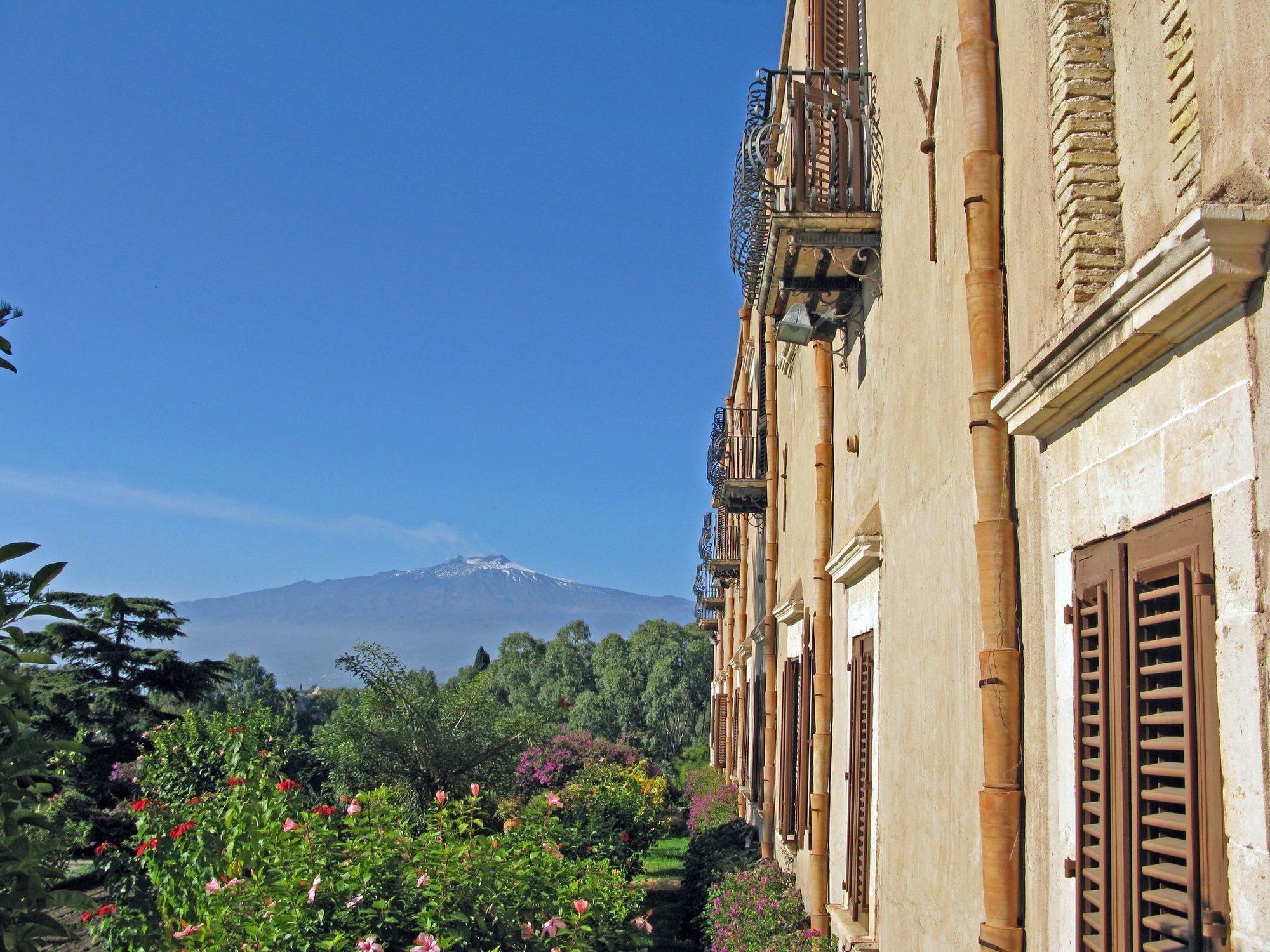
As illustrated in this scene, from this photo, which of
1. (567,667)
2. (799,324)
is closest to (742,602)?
(799,324)

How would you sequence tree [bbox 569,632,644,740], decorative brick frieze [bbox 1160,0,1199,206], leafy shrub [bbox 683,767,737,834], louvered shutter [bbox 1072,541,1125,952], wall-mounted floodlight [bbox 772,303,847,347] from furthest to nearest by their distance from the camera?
tree [bbox 569,632,644,740] → leafy shrub [bbox 683,767,737,834] → wall-mounted floodlight [bbox 772,303,847,347] → louvered shutter [bbox 1072,541,1125,952] → decorative brick frieze [bbox 1160,0,1199,206]

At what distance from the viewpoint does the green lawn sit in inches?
477

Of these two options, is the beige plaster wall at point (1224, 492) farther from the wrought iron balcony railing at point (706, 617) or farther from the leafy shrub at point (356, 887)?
the wrought iron balcony railing at point (706, 617)

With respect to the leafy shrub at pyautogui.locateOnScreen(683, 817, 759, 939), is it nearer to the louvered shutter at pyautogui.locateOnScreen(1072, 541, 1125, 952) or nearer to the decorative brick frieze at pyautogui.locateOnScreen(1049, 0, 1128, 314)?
the louvered shutter at pyautogui.locateOnScreen(1072, 541, 1125, 952)

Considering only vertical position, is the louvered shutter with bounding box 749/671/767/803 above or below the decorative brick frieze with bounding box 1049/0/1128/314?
below

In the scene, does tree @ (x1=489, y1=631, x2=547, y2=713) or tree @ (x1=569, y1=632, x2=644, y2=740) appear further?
tree @ (x1=489, y1=631, x2=547, y2=713)

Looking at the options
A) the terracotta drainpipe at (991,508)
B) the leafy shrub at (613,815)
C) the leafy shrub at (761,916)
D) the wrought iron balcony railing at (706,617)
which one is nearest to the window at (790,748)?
the leafy shrub at (761,916)

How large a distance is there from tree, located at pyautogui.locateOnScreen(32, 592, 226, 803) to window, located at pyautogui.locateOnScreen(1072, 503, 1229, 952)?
20785 mm

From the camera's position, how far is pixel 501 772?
12227mm

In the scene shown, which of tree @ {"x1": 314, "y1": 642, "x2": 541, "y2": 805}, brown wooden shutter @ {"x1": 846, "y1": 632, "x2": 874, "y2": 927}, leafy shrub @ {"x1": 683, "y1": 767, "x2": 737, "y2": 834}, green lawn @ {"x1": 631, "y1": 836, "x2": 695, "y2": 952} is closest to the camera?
brown wooden shutter @ {"x1": 846, "y1": 632, "x2": 874, "y2": 927}

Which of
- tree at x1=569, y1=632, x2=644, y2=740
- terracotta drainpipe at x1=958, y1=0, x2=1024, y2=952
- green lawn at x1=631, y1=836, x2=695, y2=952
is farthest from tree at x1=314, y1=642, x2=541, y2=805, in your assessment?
tree at x1=569, y1=632, x2=644, y2=740

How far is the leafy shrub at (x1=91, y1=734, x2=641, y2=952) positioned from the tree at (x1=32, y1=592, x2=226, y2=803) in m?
14.8

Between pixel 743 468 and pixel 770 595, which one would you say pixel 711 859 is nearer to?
pixel 770 595

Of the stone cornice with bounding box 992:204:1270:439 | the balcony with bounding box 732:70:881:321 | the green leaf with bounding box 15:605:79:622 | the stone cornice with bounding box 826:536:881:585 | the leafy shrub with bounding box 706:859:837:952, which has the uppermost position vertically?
the balcony with bounding box 732:70:881:321
